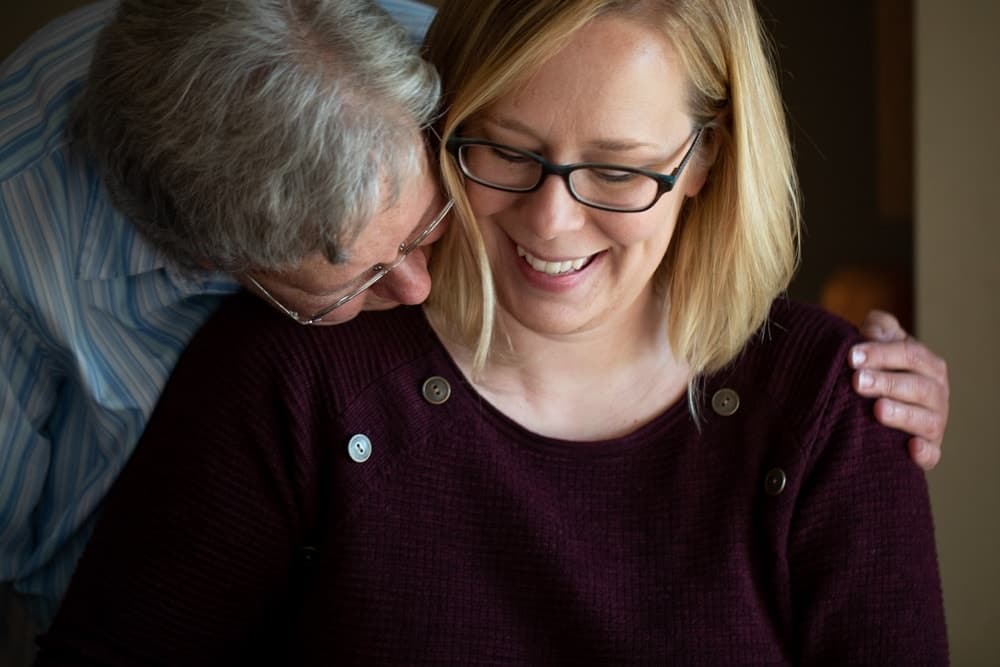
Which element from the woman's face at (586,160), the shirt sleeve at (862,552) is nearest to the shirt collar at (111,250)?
the woman's face at (586,160)

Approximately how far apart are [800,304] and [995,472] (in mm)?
1005

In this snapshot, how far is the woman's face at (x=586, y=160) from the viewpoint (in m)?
1.42

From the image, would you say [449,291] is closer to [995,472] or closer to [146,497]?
[146,497]

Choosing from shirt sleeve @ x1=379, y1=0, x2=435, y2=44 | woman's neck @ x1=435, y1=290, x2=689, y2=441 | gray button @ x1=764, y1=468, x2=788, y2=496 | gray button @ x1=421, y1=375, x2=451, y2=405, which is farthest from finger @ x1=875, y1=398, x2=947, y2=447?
shirt sleeve @ x1=379, y1=0, x2=435, y2=44

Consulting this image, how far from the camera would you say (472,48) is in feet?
4.92

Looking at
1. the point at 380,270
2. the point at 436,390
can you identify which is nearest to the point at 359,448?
the point at 436,390

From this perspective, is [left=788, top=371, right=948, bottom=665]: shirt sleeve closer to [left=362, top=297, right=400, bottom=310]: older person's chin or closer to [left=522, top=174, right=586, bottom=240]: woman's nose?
[left=522, top=174, right=586, bottom=240]: woman's nose

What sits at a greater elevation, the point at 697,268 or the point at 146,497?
the point at 697,268

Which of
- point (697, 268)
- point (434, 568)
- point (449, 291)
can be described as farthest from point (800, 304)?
point (434, 568)

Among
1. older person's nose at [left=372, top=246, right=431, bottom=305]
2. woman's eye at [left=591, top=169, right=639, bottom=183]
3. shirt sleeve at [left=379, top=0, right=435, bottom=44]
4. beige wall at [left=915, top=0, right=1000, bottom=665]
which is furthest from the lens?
beige wall at [left=915, top=0, right=1000, bottom=665]

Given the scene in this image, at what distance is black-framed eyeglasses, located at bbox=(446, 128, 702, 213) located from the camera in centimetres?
146

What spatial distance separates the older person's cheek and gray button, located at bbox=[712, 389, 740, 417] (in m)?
0.41

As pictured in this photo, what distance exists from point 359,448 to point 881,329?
0.72 m

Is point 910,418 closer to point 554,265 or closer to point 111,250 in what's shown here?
point 554,265
